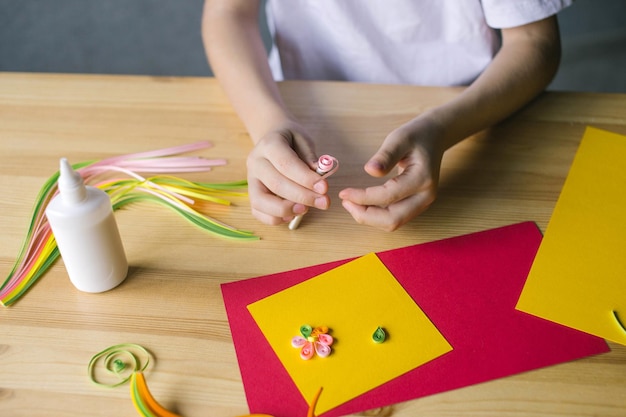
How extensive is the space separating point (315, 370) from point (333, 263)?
5.8 inches

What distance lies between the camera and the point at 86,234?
583mm

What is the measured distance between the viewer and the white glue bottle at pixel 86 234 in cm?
56

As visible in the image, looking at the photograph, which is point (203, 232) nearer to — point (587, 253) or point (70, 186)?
point (70, 186)

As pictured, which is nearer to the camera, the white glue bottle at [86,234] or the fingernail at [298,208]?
the white glue bottle at [86,234]

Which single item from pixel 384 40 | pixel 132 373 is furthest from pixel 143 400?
pixel 384 40

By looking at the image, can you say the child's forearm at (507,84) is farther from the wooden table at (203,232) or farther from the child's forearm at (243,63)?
the child's forearm at (243,63)

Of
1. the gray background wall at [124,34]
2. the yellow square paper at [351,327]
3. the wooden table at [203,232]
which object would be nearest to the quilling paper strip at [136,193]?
the wooden table at [203,232]

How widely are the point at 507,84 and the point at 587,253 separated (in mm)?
306

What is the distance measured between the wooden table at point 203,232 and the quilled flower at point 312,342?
0.21 ft

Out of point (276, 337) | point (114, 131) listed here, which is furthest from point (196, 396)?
point (114, 131)

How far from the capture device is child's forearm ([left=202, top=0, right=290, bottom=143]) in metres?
0.84

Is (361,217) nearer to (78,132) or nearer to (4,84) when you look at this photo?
(78,132)

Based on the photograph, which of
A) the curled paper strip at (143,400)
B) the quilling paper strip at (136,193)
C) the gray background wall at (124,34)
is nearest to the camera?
the curled paper strip at (143,400)

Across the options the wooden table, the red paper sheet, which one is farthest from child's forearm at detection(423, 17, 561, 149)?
the red paper sheet
